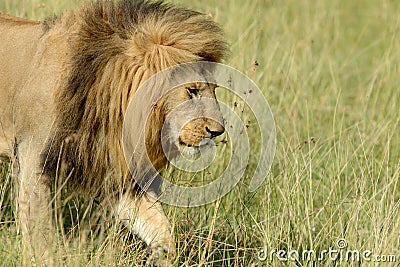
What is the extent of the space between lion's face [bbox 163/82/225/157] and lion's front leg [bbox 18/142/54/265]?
61cm

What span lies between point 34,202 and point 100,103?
0.53 meters

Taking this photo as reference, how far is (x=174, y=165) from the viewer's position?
12.1 feet

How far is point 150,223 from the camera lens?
370 centimetres

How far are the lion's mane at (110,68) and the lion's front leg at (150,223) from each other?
0.11 m

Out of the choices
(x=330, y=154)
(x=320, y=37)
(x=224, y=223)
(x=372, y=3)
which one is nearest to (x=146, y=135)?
(x=224, y=223)

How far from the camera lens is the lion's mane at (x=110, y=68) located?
341cm

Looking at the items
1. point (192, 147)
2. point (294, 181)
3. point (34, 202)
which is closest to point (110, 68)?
point (192, 147)

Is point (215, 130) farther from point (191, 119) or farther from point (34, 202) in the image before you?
point (34, 202)

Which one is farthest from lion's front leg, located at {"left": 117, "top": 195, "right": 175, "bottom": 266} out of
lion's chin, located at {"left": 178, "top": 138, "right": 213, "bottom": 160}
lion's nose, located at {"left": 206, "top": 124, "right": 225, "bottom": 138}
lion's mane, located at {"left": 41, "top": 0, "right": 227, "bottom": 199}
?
lion's nose, located at {"left": 206, "top": 124, "right": 225, "bottom": 138}

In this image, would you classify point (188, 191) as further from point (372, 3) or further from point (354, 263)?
point (372, 3)

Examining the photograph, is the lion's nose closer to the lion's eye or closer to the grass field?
the lion's eye

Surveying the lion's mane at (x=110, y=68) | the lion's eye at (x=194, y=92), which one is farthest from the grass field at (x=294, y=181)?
the lion's eye at (x=194, y=92)

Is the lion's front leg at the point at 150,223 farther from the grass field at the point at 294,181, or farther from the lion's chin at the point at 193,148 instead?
the lion's chin at the point at 193,148

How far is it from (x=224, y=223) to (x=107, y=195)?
2.17ft
